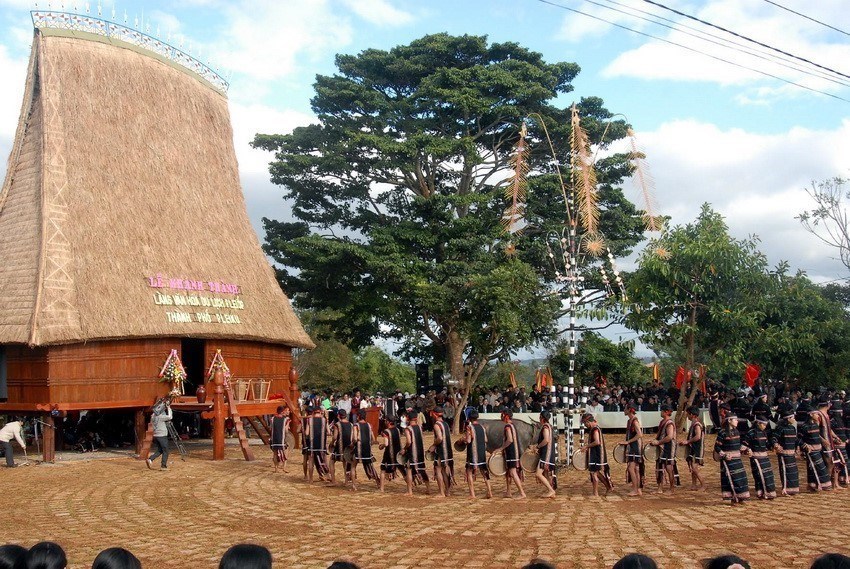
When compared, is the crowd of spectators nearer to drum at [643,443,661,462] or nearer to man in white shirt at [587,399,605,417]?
drum at [643,443,661,462]

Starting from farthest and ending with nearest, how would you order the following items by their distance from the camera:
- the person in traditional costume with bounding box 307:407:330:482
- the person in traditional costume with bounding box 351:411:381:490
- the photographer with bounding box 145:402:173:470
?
the photographer with bounding box 145:402:173:470 → the person in traditional costume with bounding box 307:407:330:482 → the person in traditional costume with bounding box 351:411:381:490

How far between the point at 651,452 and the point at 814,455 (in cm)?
264

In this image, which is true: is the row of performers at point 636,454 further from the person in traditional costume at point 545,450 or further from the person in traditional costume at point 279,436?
the person in traditional costume at point 279,436

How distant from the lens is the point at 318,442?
14891 millimetres

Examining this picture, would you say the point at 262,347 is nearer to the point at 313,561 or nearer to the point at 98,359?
the point at 98,359

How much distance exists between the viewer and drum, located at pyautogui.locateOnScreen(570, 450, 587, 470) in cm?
1326

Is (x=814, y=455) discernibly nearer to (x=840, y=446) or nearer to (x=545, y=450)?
(x=840, y=446)

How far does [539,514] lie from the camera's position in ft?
37.0

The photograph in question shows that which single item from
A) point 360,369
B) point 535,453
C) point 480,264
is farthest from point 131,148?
point 360,369

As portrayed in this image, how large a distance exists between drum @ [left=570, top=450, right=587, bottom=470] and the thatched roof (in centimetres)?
1069

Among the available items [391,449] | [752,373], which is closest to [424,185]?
[752,373]

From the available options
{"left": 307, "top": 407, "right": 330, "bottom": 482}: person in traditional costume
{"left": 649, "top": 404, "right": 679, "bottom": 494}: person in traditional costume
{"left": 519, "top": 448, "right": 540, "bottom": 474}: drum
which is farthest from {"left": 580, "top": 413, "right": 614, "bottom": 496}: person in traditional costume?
{"left": 307, "top": 407, "right": 330, "bottom": 482}: person in traditional costume

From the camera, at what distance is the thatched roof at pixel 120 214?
18.7 meters

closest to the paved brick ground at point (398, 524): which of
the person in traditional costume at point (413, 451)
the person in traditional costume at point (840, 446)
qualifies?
the person in traditional costume at point (413, 451)
